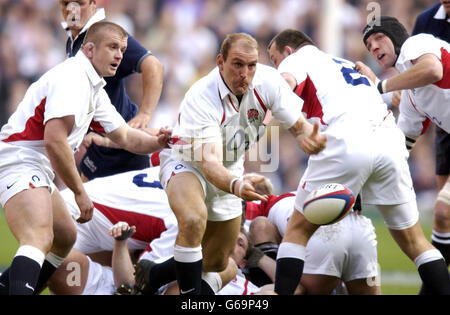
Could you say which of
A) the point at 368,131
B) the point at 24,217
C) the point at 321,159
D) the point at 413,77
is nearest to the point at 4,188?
the point at 24,217

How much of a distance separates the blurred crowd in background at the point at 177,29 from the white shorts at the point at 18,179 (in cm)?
897

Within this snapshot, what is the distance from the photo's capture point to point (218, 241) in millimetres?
5660

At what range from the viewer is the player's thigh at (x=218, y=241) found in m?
5.65

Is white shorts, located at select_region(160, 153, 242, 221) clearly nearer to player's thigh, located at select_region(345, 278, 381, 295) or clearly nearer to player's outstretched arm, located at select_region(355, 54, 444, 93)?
player's thigh, located at select_region(345, 278, 381, 295)

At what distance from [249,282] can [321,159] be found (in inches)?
68.0

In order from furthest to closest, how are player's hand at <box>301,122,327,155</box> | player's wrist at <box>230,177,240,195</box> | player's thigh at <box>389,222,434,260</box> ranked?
player's thigh at <box>389,222,434,260</box> < player's hand at <box>301,122,327,155</box> < player's wrist at <box>230,177,240,195</box>

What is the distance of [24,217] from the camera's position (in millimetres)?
4914

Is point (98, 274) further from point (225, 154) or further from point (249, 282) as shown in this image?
point (225, 154)

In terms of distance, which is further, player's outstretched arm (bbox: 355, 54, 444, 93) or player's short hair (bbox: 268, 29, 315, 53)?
player's short hair (bbox: 268, 29, 315, 53)

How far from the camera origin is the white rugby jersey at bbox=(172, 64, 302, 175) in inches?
205

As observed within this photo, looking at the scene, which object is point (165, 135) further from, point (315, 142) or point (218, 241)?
point (315, 142)

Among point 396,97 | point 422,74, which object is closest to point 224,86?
point 422,74

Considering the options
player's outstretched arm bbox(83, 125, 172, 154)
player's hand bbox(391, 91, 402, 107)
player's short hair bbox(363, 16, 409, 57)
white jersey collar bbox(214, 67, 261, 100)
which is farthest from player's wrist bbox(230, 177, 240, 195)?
player's hand bbox(391, 91, 402, 107)

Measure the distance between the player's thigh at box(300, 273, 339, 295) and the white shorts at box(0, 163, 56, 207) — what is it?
2.13m
